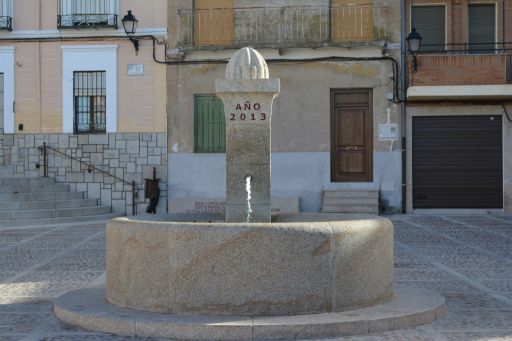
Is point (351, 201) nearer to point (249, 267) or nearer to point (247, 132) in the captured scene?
point (247, 132)

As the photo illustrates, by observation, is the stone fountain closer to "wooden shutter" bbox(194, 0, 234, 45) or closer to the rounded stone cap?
the rounded stone cap

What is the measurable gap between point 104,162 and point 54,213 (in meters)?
2.32

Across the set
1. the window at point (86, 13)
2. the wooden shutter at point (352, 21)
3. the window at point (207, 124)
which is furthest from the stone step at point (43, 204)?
the wooden shutter at point (352, 21)

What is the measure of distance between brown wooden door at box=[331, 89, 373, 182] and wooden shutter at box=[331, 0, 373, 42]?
1341 mm

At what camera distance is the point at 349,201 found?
60.4 ft

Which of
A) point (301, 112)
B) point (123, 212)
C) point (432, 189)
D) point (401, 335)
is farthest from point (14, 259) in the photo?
point (432, 189)

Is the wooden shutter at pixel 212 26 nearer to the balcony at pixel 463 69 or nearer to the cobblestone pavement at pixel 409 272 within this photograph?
the balcony at pixel 463 69

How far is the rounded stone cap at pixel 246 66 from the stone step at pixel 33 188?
11.9 m

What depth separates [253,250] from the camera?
5.93 meters

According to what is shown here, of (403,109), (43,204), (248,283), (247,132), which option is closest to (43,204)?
(43,204)

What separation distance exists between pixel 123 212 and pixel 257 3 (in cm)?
624

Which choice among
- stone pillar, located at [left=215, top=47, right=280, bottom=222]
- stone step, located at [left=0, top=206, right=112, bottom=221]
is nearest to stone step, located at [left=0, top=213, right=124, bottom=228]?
stone step, located at [left=0, top=206, right=112, bottom=221]

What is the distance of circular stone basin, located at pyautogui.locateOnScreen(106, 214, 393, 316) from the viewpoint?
234 inches

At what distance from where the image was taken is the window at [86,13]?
63.1ft
